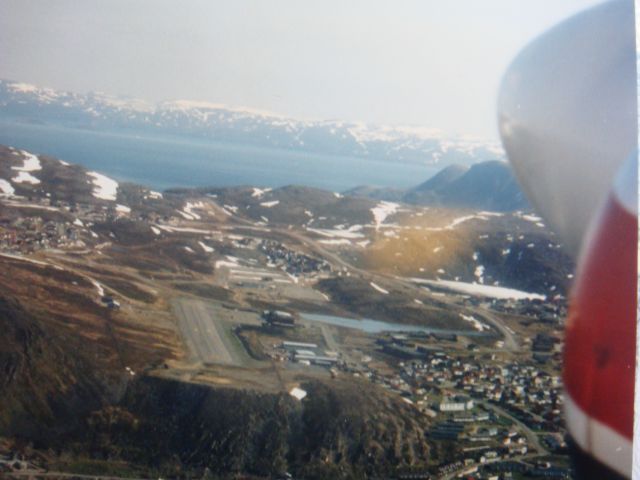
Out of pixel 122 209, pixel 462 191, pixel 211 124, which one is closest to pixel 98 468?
pixel 122 209

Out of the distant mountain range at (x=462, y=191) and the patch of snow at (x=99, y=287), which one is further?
the distant mountain range at (x=462, y=191)

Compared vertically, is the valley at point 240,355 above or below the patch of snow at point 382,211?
below

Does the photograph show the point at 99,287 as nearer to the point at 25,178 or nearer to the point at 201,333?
the point at 201,333

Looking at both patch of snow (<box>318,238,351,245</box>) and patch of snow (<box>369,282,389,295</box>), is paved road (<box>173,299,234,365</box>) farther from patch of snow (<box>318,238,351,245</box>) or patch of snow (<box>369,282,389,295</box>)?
patch of snow (<box>318,238,351,245</box>)

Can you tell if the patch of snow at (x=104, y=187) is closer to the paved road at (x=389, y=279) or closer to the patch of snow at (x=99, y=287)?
the paved road at (x=389, y=279)

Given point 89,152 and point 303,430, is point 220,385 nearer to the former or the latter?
point 303,430

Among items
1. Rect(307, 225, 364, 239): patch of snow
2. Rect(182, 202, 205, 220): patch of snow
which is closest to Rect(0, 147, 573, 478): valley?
Rect(182, 202, 205, 220): patch of snow

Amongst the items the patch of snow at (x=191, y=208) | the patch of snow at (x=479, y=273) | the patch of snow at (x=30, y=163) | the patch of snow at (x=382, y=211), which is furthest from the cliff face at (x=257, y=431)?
the patch of snow at (x=382, y=211)

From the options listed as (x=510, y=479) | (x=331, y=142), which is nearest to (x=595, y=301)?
(x=510, y=479)
